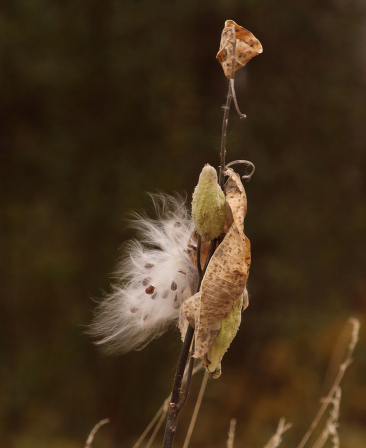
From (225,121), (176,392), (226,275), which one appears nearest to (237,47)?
(225,121)

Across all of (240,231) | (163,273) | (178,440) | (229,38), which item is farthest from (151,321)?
(178,440)

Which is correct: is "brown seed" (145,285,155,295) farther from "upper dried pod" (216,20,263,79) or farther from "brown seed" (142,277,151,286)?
Answer: "upper dried pod" (216,20,263,79)

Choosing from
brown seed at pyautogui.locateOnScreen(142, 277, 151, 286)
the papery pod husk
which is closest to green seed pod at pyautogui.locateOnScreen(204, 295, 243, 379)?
the papery pod husk

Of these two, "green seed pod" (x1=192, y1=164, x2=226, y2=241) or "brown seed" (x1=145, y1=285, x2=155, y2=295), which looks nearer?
"green seed pod" (x1=192, y1=164, x2=226, y2=241)

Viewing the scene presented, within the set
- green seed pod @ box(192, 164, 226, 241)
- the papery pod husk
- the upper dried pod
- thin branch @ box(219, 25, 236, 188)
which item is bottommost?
the papery pod husk

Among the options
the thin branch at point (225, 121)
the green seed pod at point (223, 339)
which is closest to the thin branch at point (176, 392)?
the green seed pod at point (223, 339)

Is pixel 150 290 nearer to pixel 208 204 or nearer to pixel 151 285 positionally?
pixel 151 285

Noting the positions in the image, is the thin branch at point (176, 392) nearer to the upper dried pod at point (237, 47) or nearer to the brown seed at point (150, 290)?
the brown seed at point (150, 290)
